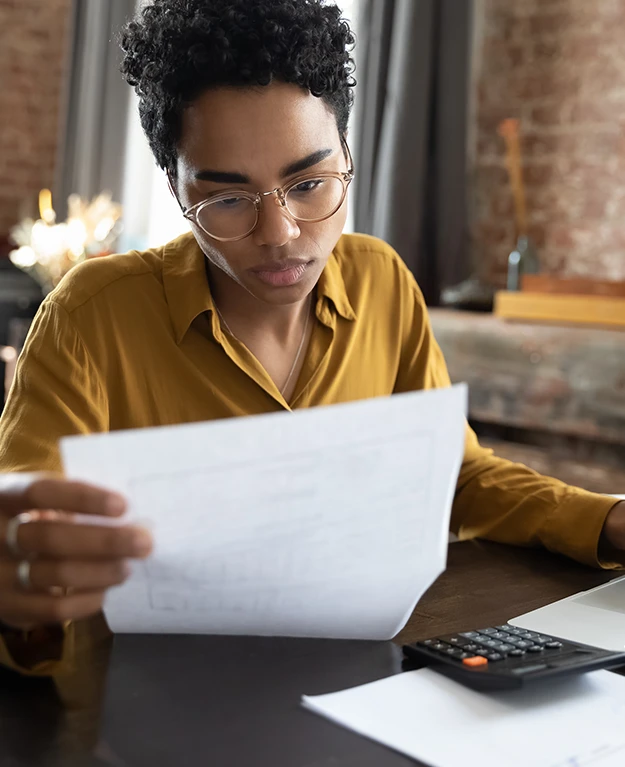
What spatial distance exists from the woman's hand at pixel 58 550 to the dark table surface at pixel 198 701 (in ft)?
0.22

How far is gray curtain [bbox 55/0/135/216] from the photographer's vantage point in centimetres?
372

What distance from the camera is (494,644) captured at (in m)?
0.82

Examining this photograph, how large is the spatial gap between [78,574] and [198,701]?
136mm

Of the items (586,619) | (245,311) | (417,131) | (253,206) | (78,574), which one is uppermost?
(417,131)

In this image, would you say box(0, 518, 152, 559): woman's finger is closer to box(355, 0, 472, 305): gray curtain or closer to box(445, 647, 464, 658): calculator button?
box(445, 647, 464, 658): calculator button

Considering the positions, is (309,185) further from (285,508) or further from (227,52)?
(285,508)

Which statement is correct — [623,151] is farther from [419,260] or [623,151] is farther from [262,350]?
[262,350]

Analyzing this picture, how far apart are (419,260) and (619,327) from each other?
1.14 metres

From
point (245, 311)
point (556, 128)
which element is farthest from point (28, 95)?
point (245, 311)

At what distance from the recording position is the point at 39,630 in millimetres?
837

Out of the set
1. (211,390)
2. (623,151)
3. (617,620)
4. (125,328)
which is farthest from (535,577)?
(623,151)

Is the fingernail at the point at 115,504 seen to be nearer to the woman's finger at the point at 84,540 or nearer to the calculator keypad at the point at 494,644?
the woman's finger at the point at 84,540

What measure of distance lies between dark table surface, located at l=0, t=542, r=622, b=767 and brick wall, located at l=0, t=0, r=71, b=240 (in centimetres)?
352

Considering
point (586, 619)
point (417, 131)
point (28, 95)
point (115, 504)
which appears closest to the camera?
point (115, 504)
